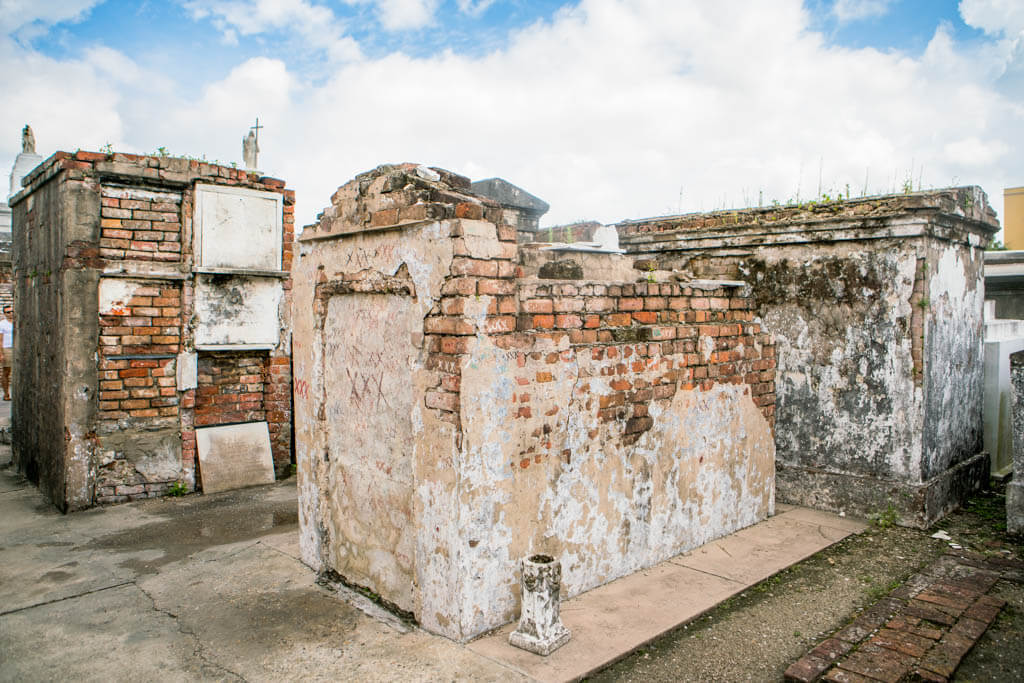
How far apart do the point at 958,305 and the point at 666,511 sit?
3.48 metres

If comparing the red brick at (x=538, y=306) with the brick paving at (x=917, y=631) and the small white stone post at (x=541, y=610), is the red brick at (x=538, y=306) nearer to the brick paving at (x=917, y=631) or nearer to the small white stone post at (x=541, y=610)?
the small white stone post at (x=541, y=610)

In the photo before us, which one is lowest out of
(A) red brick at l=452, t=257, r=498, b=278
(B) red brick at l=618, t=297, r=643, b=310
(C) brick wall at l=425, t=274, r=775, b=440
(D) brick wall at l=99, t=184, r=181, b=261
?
(C) brick wall at l=425, t=274, r=775, b=440

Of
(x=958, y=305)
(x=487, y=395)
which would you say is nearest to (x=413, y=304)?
(x=487, y=395)

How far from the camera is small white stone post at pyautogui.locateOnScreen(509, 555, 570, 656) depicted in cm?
330

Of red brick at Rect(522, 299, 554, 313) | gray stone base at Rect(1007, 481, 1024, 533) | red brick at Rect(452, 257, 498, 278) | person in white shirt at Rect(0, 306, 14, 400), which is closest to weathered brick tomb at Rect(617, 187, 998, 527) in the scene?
gray stone base at Rect(1007, 481, 1024, 533)

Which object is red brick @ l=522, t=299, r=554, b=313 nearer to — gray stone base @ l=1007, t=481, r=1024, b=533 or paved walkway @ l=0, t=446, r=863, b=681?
paved walkway @ l=0, t=446, r=863, b=681

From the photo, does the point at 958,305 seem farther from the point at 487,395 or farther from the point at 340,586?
the point at 340,586

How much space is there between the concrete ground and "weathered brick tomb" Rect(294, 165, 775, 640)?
0.20 meters

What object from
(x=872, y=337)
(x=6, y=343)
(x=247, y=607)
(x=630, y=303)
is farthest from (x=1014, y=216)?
(x=6, y=343)

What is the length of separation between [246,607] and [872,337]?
4981mm

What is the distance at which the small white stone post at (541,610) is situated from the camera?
3.30 meters

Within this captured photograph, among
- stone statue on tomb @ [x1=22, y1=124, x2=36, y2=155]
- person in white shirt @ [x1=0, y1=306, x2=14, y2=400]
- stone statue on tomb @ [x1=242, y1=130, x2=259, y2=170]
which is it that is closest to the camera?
stone statue on tomb @ [x1=242, y1=130, x2=259, y2=170]

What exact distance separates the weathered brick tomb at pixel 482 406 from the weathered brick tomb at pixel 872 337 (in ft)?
4.04

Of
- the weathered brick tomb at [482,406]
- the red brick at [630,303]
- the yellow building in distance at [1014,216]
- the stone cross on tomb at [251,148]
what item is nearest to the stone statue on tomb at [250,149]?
the stone cross on tomb at [251,148]
